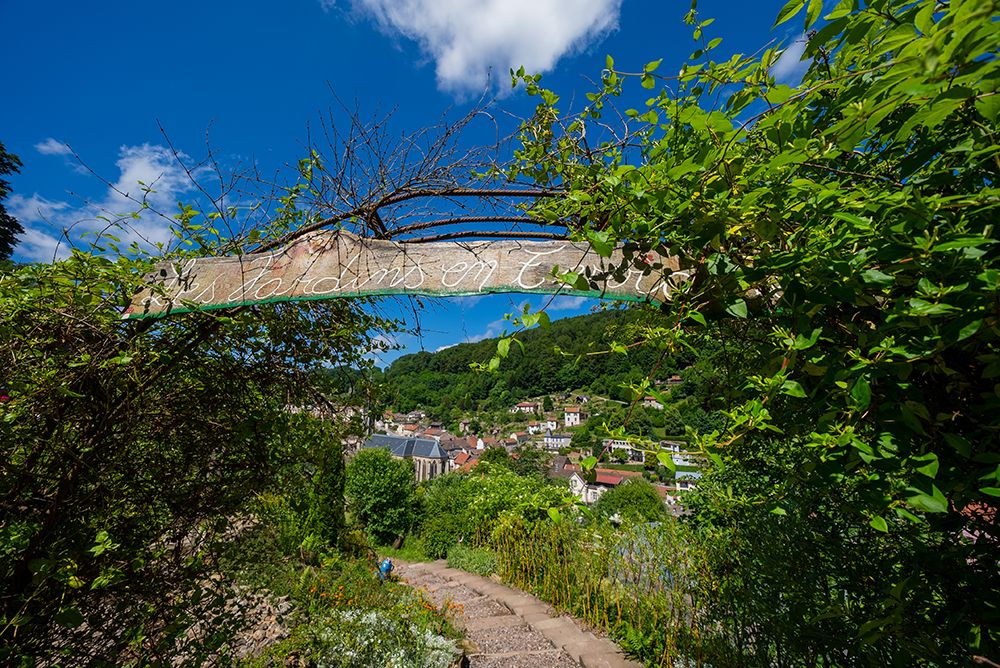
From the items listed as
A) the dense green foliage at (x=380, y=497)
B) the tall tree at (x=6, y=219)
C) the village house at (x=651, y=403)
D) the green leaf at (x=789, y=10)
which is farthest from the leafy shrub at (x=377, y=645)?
the tall tree at (x=6, y=219)

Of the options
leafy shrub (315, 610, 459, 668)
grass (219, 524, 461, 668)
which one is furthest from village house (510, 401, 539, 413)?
leafy shrub (315, 610, 459, 668)

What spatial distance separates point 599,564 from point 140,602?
4.72m

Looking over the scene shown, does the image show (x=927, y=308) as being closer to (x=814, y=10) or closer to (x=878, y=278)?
(x=878, y=278)

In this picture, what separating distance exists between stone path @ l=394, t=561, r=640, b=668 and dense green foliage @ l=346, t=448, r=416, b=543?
6088mm

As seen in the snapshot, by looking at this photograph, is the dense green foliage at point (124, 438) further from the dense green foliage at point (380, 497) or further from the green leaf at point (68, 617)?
the dense green foliage at point (380, 497)

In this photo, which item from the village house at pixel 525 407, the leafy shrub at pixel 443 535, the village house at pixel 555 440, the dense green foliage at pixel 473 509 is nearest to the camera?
the dense green foliage at pixel 473 509

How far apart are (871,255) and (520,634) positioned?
5.73 m

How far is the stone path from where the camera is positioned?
4234mm

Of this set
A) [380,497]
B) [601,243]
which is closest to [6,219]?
[380,497]

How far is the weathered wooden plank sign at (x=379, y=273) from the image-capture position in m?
1.30

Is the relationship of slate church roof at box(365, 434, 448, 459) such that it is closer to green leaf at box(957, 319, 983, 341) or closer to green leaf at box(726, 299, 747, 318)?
green leaf at box(726, 299, 747, 318)

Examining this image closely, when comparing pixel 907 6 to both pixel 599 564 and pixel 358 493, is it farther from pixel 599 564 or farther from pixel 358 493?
pixel 358 493

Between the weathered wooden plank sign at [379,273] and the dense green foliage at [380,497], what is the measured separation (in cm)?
1228

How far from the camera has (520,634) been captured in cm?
497
